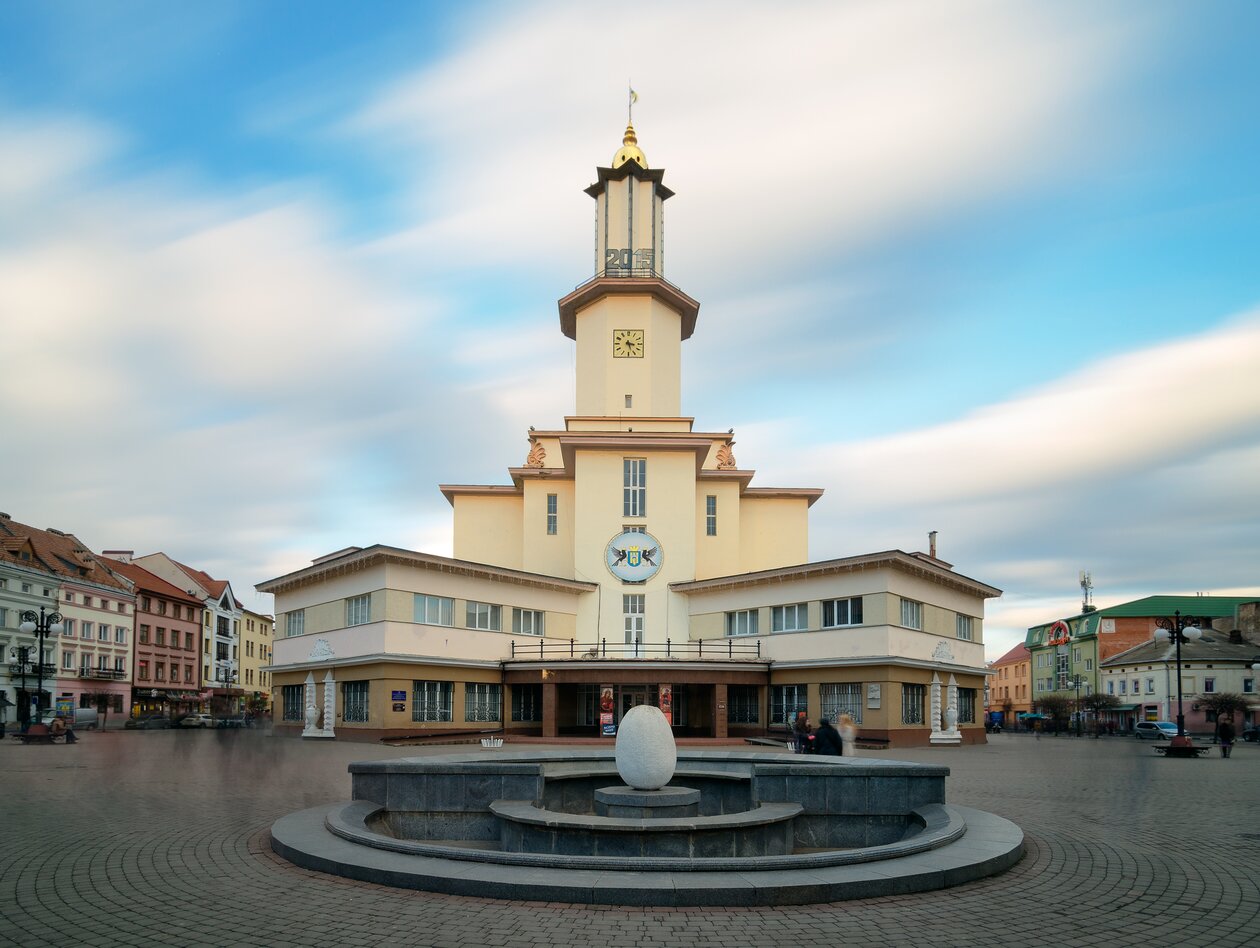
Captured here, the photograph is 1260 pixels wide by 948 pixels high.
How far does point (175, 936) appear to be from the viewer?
8.34 meters

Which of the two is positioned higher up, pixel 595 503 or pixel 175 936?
pixel 595 503

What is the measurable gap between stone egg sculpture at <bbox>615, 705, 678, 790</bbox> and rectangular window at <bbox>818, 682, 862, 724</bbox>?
24934 millimetres

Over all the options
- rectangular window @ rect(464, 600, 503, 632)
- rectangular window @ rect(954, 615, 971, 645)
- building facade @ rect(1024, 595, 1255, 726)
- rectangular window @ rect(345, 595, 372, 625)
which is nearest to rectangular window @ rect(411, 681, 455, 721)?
rectangular window @ rect(464, 600, 503, 632)

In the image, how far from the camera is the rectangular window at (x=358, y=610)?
39.5 metres

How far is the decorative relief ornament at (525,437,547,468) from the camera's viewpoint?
2036 inches

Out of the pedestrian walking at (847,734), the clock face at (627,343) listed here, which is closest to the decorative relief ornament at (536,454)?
the clock face at (627,343)

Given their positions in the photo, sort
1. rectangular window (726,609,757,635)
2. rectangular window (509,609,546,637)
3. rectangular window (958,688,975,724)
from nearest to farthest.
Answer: rectangular window (726,609,757,635) < rectangular window (509,609,546,637) < rectangular window (958,688,975,724)

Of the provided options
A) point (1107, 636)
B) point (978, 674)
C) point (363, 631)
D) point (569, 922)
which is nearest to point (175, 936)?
point (569, 922)

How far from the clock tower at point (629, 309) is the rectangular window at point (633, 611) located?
9141 millimetres

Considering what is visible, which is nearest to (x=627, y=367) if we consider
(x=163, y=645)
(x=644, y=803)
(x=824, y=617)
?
(x=824, y=617)

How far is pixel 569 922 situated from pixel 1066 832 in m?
8.15

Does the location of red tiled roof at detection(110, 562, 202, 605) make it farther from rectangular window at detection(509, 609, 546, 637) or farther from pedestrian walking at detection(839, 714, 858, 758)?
pedestrian walking at detection(839, 714, 858, 758)

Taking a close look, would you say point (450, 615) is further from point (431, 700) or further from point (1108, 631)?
point (1108, 631)

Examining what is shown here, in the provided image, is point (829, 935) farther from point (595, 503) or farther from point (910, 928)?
point (595, 503)
